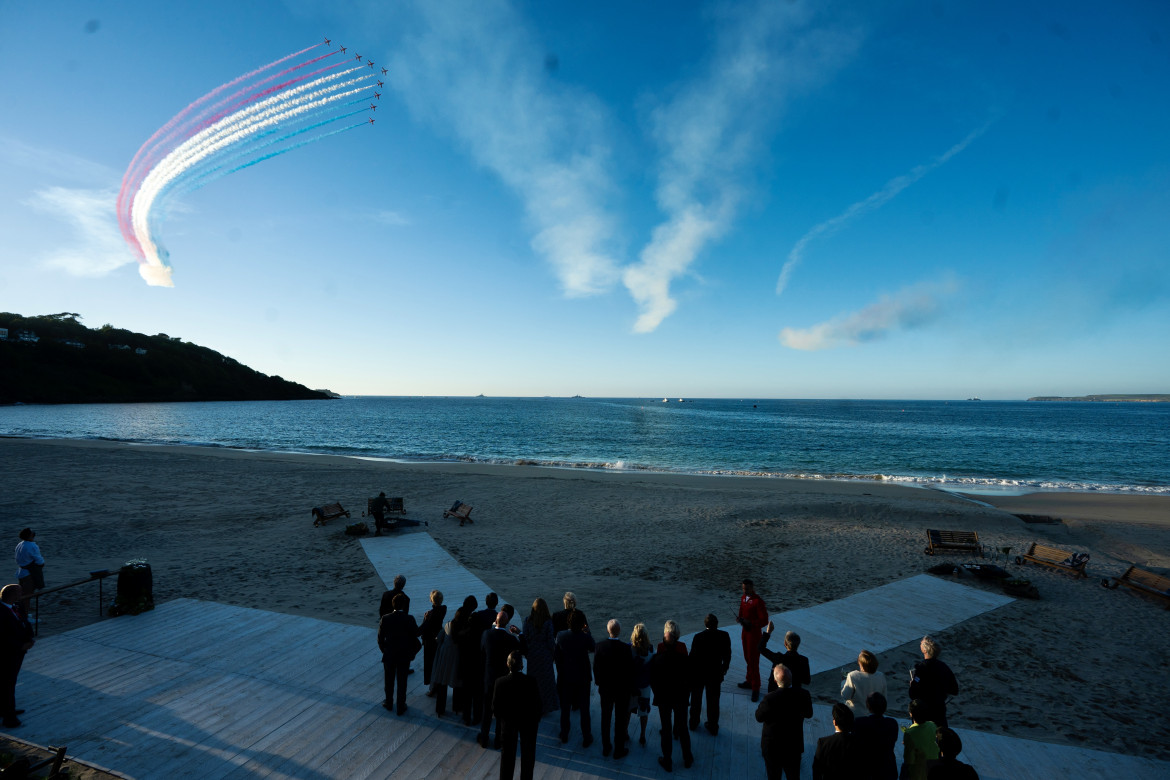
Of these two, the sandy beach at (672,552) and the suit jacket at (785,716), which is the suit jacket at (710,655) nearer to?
the suit jacket at (785,716)

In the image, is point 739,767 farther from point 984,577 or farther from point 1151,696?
point 984,577

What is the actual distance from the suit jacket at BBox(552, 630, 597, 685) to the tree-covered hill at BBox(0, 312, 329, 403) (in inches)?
6899

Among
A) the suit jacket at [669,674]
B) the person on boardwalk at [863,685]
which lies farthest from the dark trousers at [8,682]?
the person on boardwalk at [863,685]

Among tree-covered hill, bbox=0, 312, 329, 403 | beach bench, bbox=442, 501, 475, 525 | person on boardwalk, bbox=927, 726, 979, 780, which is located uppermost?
tree-covered hill, bbox=0, 312, 329, 403

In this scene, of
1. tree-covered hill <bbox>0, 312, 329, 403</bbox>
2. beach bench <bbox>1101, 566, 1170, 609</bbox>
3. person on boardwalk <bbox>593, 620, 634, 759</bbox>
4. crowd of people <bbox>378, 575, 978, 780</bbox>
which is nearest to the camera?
crowd of people <bbox>378, 575, 978, 780</bbox>

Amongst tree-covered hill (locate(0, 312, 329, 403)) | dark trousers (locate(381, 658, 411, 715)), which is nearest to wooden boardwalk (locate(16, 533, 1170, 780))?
dark trousers (locate(381, 658, 411, 715))

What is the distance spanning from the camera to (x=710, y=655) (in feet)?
19.4

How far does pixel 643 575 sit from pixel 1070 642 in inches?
329

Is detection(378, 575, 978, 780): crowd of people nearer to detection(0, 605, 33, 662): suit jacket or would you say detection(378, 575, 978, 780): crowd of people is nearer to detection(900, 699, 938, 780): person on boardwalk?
detection(900, 699, 938, 780): person on boardwalk

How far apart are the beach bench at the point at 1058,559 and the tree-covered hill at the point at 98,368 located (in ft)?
592

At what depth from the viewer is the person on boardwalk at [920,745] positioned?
4422mm

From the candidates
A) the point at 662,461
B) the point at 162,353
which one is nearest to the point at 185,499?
the point at 662,461

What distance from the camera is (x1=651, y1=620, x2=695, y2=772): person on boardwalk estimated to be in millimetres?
5379

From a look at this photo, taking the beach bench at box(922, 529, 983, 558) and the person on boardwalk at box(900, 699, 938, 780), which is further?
the beach bench at box(922, 529, 983, 558)
